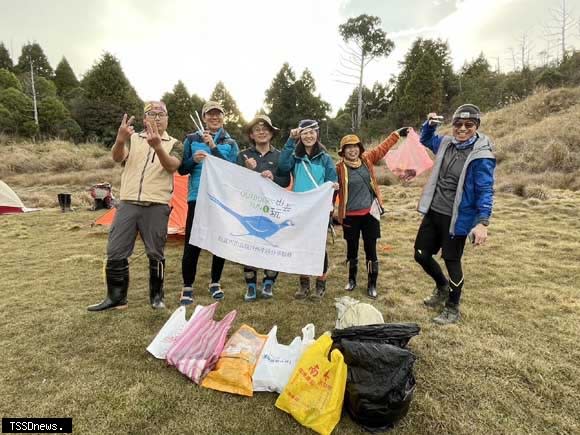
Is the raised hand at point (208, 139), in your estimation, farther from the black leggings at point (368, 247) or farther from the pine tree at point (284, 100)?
the pine tree at point (284, 100)

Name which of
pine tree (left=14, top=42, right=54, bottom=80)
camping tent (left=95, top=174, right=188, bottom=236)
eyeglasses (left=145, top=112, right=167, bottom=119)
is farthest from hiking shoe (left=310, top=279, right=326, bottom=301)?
pine tree (left=14, top=42, right=54, bottom=80)

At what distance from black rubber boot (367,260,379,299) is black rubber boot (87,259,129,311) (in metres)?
2.61

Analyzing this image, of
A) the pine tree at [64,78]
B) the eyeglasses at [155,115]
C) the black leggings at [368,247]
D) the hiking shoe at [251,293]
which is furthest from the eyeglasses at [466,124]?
the pine tree at [64,78]

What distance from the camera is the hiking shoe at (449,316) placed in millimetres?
3318

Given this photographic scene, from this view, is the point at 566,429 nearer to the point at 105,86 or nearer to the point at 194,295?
the point at 194,295

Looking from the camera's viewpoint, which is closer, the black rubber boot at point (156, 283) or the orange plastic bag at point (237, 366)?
the orange plastic bag at point (237, 366)

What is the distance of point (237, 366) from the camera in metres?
2.43

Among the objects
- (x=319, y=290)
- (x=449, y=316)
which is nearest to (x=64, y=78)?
(x=319, y=290)

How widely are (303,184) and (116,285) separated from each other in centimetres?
216

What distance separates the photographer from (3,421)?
2.06 metres

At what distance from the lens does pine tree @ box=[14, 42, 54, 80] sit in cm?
3244

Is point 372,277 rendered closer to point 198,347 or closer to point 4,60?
point 198,347

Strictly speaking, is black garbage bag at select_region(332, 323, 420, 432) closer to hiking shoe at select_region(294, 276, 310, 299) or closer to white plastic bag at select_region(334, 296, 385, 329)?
white plastic bag at select_region(334, 296, 385, 329)

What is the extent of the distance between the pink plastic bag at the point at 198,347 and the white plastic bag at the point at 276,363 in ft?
1.15
